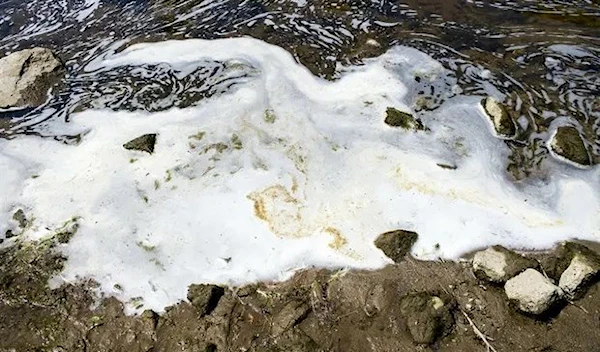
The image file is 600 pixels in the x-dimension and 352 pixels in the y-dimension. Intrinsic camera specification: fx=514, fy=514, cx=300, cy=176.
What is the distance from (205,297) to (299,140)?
1829 mm

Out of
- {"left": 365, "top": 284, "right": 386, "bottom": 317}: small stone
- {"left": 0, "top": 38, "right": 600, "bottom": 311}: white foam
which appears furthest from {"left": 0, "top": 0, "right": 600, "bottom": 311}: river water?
{"left": 365, "top": 284, "right": 386, "bottom": 317}: small stone

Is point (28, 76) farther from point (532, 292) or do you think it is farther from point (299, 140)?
point (532, 292)

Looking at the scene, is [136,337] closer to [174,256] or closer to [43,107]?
[174,256]

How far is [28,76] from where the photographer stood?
6172mm

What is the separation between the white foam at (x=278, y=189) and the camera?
407 centimetres

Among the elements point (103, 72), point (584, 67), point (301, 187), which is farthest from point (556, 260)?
point (103, 72)

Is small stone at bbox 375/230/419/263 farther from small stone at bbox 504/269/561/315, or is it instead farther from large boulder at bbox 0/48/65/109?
large boulder at bbox 0/48/65/109

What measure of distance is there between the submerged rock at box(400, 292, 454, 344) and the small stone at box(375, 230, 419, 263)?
0.38 metres

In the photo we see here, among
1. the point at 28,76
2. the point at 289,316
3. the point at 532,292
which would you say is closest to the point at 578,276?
the point at 532,292

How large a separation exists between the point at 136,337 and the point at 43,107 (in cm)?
346

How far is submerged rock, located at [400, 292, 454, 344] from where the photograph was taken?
3.48 m

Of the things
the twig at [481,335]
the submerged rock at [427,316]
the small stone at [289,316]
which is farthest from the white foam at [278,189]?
the twig at [481,335]

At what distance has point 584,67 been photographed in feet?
17.7

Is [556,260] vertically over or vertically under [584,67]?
under
